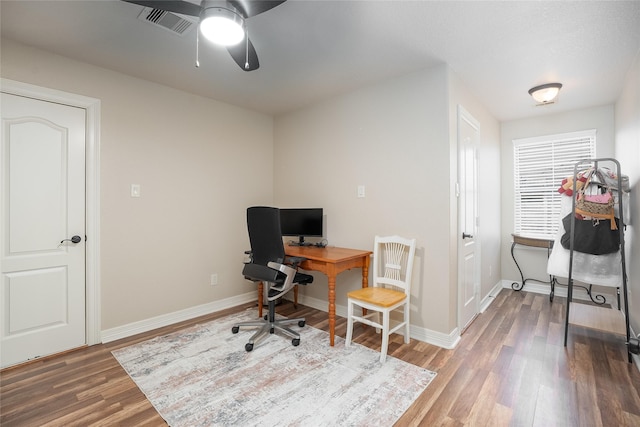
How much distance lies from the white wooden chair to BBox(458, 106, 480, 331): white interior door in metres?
0.52

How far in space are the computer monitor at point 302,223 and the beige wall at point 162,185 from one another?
26.6 inches

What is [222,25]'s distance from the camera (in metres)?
1.59

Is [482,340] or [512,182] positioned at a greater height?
[512,182]

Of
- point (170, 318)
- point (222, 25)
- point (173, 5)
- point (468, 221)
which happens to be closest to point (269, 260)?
point (170, 318)

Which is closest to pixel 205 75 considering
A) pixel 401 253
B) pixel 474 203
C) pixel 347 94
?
pixel 347 94

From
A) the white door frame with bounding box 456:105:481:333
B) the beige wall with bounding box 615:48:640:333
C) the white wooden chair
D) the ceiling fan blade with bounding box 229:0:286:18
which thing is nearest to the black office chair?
the white wooden chair

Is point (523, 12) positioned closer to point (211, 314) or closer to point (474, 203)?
point (474, 203)

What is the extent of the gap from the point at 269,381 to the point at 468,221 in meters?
2.42

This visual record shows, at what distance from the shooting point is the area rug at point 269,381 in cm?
177

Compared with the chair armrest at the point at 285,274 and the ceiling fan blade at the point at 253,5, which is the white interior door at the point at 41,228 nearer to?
the chair armrest at the point at 285,274

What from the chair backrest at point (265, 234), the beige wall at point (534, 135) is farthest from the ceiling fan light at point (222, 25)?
the beige wall at point (534, 135)

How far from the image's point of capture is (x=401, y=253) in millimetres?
2814

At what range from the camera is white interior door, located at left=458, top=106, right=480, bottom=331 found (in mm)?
2829

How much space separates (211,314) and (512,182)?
4518 millimetres
